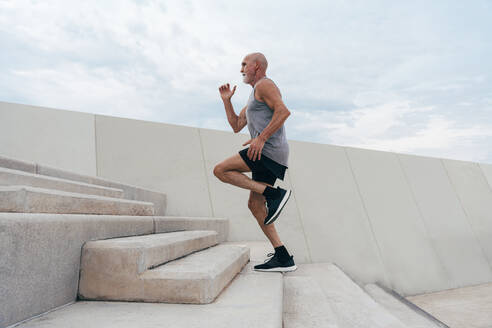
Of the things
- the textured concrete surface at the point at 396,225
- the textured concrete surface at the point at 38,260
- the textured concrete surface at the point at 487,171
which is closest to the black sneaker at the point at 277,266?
the textured concrete surface at the point at 38,260

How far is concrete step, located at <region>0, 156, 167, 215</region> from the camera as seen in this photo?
2.26 meters

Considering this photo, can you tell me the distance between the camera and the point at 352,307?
2084 mm

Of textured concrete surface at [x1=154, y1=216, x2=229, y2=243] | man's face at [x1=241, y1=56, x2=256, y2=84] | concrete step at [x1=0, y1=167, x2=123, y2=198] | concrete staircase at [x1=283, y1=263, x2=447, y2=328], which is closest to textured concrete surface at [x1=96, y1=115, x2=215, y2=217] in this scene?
textured concrete surface at [x1=154, y1=216, x2=229, y2=243]

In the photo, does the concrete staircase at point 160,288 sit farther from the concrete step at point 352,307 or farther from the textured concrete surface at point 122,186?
the textured concrete surface at point 122,186

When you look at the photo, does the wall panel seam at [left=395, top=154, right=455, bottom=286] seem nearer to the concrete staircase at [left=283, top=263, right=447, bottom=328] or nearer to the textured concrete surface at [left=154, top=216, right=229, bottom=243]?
the concrete staircase at [left=283, top=263, right=447, bottom=328]

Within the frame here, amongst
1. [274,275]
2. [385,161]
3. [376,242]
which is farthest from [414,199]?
[274,275]

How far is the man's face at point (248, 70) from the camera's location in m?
2.28

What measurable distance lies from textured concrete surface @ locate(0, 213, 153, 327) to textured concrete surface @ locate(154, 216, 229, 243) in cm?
89

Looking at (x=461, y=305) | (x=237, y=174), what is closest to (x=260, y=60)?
(x=237, y=174)

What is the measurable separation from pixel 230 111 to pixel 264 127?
0.45 metres

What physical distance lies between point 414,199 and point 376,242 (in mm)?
1487

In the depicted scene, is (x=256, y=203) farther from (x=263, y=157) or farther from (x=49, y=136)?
(x=49, y=136)

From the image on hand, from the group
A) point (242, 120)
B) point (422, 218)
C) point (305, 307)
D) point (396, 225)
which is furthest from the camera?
point (422, 218)

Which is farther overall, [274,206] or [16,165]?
[16,165]
